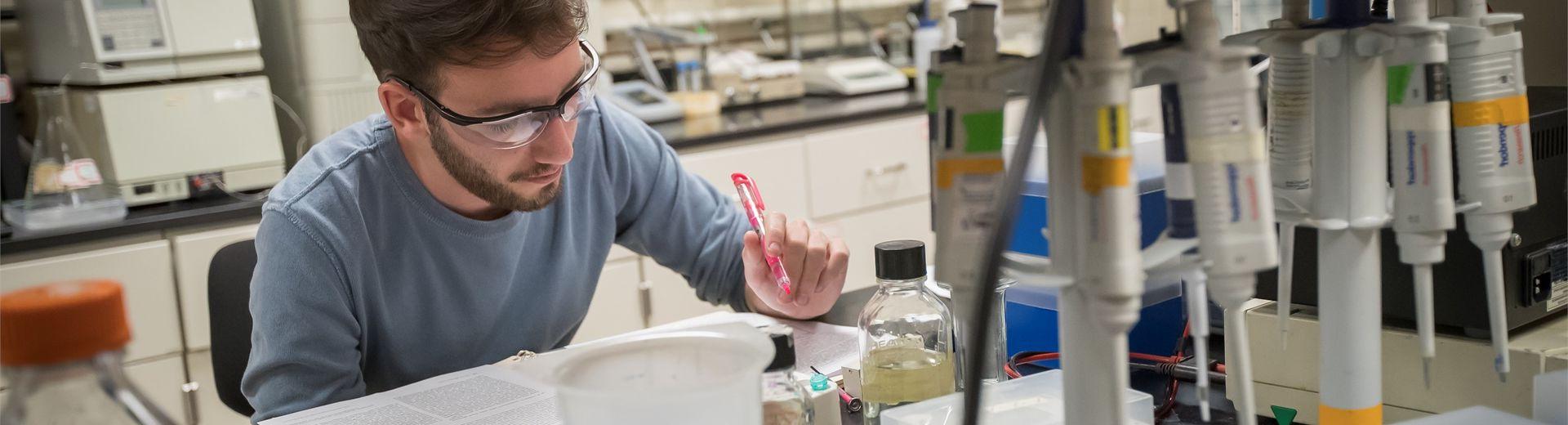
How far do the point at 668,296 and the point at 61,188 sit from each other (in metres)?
→ 1.30

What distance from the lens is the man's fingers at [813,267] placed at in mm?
1361

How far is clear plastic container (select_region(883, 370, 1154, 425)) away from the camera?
0.89 metres

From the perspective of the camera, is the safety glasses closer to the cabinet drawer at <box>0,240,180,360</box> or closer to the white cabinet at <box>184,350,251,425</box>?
the cabinet drawer at <box>0,240,180,360</box>

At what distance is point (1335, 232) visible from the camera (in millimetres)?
747

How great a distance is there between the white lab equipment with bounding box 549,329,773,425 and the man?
58 centimetres

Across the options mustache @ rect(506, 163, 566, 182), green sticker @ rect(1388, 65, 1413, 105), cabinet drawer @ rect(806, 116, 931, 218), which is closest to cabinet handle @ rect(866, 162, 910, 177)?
cabinet drawer @ rect(806, 116, 931, 218)

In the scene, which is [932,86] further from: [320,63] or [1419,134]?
[320,63]

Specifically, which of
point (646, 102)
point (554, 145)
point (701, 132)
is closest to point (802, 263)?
point (554, 145)

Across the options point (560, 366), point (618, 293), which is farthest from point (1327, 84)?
point (618, 293)

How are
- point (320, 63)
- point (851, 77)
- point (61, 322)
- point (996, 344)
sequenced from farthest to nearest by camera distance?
point (851, 77)
point (320, 63)
point (996, 344)
point (61, 322)

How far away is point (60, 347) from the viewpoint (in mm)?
407

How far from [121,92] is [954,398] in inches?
80.5

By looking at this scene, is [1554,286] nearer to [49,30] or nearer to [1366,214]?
[1366,214]

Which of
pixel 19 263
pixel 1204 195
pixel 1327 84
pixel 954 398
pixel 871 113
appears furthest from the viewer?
pixel 871 113
